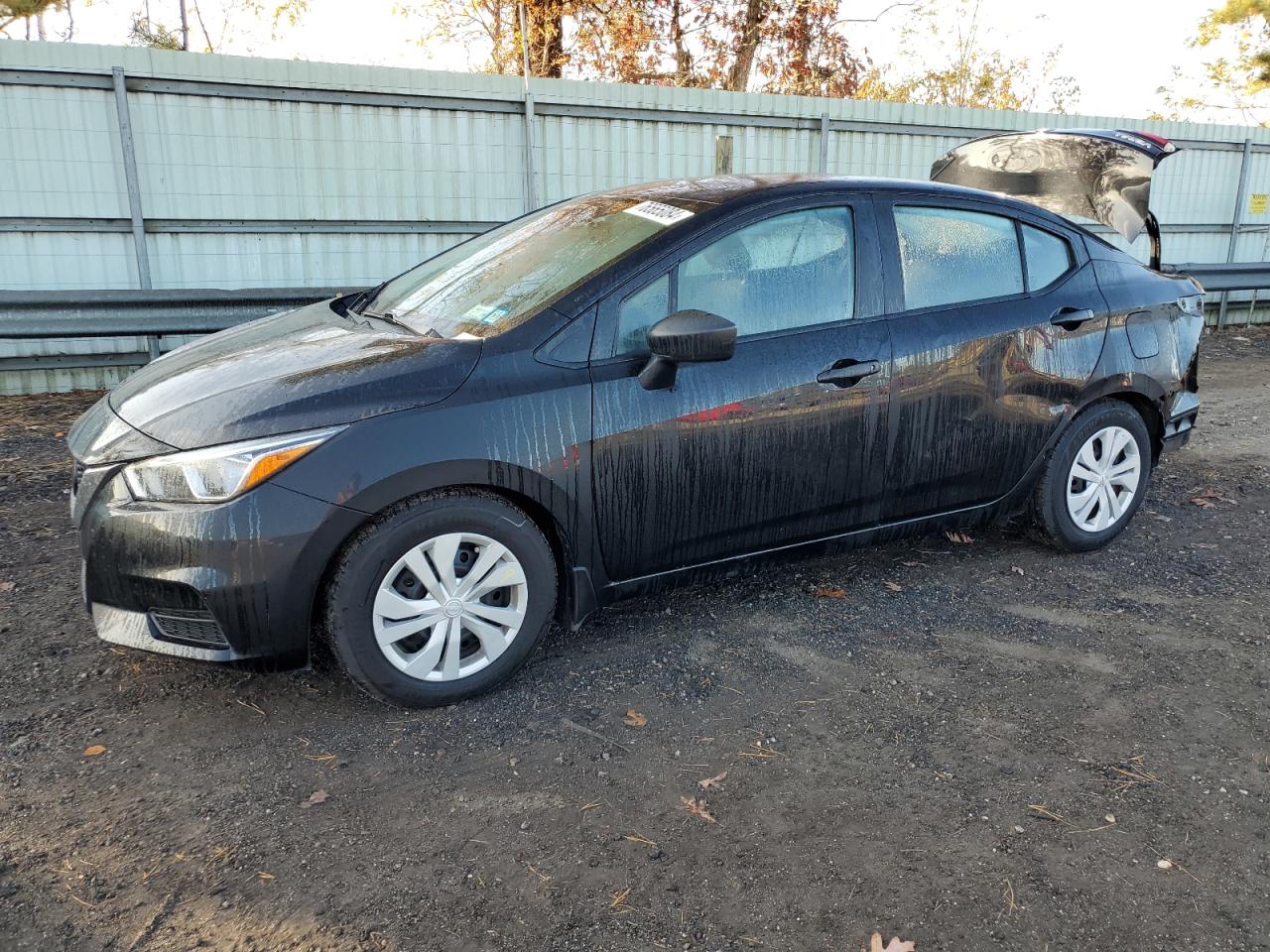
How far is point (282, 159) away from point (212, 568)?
6.51 metres

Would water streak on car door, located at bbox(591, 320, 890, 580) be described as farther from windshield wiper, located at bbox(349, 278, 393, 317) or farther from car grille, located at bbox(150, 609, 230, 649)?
windshield wiper, located at bbox(349, 278, 393, 317)

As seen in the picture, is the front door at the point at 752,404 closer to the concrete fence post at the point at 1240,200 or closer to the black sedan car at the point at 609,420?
the black sedan car at the point at 609,420

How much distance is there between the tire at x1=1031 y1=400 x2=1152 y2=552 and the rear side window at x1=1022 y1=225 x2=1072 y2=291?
0.62m

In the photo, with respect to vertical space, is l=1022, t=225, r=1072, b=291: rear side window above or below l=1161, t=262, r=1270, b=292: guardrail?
above

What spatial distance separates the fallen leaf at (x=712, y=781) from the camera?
2795 millimetres

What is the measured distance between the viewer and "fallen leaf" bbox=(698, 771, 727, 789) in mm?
2795

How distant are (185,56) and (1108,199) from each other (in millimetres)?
6827

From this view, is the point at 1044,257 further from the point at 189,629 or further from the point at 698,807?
the point at 189,629

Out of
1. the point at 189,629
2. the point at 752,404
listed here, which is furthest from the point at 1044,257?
the point at 189,629

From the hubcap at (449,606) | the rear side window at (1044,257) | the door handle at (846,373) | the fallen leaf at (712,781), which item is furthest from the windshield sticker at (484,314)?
the rear side window at (1044,257)

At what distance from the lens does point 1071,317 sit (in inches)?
167

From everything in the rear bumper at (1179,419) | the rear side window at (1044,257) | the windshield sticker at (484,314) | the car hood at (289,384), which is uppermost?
the rear side window at (1044,257)

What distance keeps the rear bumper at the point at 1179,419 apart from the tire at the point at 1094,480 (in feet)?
0.39

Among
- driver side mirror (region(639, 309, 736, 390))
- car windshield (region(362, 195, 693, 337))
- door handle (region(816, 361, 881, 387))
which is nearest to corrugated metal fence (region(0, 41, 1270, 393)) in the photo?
car windshield (region(362, 195, 693, 337))
